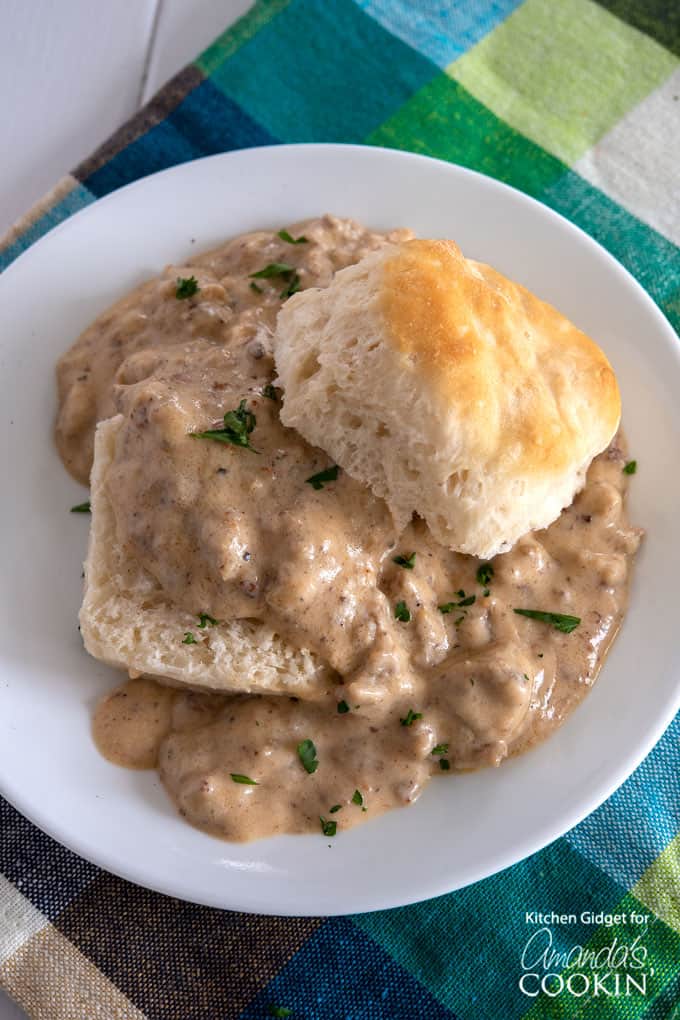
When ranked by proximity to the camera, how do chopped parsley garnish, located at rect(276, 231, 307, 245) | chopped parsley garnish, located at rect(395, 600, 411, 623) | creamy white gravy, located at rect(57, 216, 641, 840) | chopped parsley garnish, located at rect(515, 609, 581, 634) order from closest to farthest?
creamy white gravy, located at rect(57, 216, 641, 840), chopped parsley garnish, located at rect(395, 600, 411, 623), chopped parsley garnish, located at rect(515, 609, 581, 634), chopped parsley garnish, located at rect(276, 231, 307, 245)

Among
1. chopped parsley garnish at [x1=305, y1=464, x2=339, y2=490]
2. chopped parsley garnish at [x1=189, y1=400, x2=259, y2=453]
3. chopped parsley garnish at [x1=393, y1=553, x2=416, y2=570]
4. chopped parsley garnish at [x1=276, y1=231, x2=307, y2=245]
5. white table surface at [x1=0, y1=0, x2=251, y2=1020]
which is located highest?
white table surface at [x1=0, y1=0, x2=251, y2=1020]

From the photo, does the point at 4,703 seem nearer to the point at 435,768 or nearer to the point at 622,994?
the point at 435,768

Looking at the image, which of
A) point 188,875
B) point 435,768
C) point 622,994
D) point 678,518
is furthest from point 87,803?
point 678,518

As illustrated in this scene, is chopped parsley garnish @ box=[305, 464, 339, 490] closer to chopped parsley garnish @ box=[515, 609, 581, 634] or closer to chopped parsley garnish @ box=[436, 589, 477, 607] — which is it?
chopped parsley garnish @ box=[436, 589, 477, 607]

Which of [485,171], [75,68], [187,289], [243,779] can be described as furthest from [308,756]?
[75,68]

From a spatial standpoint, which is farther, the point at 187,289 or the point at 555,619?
the point at 187,289

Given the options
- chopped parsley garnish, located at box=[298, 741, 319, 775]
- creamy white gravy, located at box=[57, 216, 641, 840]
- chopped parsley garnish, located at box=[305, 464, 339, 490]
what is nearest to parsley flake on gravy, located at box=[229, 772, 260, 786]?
creamy white gravy, located at box=[57, 216, 641, 840]

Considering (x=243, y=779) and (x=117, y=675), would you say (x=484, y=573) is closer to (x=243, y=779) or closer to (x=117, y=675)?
(x=243, y=779)
